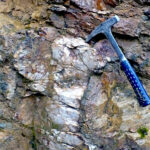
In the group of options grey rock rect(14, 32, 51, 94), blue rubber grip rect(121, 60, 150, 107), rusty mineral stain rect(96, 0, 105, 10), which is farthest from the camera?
rusty mineral stain rect(96, 0, 105, 10)

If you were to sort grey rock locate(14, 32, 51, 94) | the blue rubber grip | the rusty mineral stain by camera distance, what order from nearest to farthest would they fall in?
the blue rubber grip, grey rock locate(14, 32, 51, 94), the rusty mineral stain

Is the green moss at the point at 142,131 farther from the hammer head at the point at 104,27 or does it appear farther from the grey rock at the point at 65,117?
the hammer head at the point at 104,27

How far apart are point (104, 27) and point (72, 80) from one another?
579 millimetres

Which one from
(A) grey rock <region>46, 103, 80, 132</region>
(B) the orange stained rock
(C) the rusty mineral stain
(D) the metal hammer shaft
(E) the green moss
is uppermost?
(B) the orange stained rock

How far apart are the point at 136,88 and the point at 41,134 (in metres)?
0.99

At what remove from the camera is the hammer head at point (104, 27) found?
6.94ft

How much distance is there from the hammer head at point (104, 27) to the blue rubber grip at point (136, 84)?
0.35 m

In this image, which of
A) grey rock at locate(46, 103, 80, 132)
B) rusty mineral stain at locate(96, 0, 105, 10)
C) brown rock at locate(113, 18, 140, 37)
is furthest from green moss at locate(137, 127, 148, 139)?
rusty mineral stain at locate(96, 0, 105, 10)

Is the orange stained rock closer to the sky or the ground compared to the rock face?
closer to the sky

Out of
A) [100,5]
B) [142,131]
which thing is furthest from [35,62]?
[142,131]

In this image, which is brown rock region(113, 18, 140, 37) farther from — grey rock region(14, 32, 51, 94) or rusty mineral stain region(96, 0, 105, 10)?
grey rock region(14, 32, 51, 94)

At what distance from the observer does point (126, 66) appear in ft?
6.92

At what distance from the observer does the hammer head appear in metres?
2.11

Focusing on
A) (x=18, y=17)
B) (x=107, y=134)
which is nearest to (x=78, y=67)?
(x=107, y=134)
